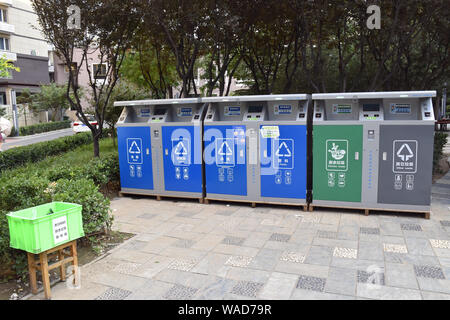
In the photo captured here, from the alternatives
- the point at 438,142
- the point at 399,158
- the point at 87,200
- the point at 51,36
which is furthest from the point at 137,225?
the point at 438,142

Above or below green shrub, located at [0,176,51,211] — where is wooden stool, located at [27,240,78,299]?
below

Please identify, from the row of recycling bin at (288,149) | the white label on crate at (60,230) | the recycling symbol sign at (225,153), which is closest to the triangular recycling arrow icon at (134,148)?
the row of recycling bin at (288,149)

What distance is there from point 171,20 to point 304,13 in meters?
3.22

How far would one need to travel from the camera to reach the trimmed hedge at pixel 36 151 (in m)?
9.99

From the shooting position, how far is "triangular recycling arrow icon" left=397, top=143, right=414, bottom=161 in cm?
620

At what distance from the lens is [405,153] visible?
6.23 meters

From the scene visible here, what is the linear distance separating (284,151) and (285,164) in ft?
0.78

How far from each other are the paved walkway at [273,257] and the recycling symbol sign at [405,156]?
824 mm

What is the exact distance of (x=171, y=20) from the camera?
9.38 metres

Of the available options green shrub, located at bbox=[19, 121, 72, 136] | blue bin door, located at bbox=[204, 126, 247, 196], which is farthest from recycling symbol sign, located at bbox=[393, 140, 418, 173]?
green shrub, located at bbox=[19, 121, 72, 136]

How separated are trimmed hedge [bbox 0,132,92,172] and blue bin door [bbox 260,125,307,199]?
6.90m

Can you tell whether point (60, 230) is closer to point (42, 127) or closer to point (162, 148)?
point (162, 148)

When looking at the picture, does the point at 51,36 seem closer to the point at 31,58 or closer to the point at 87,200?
the point at 87,200

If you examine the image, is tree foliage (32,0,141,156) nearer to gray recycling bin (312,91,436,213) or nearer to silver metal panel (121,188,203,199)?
silver metal panel (121,188,203,199)
